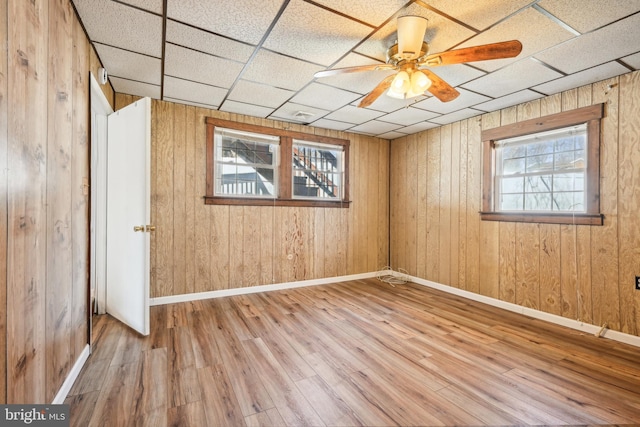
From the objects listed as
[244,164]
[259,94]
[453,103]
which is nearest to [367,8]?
[259,94]

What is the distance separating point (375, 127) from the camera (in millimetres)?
4422

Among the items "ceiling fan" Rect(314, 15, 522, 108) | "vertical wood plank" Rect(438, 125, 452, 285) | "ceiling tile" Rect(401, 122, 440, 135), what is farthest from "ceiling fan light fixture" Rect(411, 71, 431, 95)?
"vertical wood plank" Rect(438, 125, 452, 285)

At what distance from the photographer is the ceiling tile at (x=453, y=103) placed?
3.14 m

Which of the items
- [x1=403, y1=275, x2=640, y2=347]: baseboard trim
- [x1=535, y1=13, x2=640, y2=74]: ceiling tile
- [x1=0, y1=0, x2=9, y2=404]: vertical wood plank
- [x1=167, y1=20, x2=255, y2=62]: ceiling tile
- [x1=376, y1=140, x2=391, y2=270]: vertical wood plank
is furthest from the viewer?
[x1=376, y1=140, x2=391, y2=270]: vertical wood plank

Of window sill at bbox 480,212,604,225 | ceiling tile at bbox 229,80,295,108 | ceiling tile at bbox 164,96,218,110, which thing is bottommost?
window sill at bbox 480,212,604,225

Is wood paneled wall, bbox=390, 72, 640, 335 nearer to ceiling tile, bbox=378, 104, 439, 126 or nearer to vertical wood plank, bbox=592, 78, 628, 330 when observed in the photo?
vertical wood plank, bbox=592, 78, 628, 330

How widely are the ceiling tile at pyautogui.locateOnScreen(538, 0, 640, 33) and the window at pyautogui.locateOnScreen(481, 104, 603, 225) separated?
1243 millimetres

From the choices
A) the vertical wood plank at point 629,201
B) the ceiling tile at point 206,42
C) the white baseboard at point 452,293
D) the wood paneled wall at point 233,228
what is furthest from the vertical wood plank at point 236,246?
the vertical wood plank at point 629,201

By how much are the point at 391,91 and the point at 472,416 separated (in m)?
2.21

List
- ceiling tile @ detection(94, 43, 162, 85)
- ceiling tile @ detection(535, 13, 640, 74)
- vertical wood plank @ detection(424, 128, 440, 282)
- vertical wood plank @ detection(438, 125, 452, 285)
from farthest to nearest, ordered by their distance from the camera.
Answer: vertical wood plank @ detection(424, 128, 440, 282) → vertical wood plank @ detection(438, 125, 452, 285) → ceiling tile @ detection(94, 43, 162, 85) → ceiling tile @ detection(535, 13, 640, 74)

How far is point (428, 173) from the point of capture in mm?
4469

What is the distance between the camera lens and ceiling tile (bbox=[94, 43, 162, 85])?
7.71ft

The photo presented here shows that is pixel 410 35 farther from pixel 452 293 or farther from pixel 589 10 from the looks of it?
pixel 452 293

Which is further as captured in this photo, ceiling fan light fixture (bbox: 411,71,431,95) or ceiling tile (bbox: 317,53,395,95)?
ceiling tile (bbox: 317,53,395,95)
